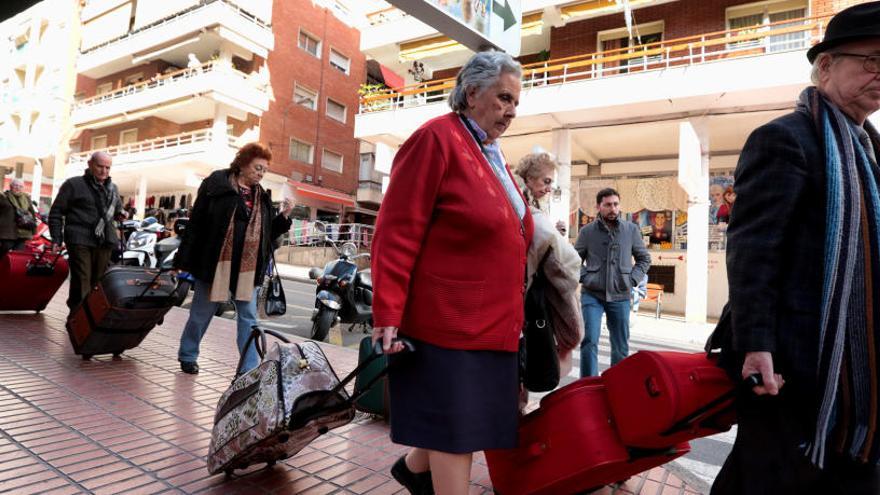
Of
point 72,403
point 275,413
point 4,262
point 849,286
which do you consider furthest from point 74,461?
point 4,262

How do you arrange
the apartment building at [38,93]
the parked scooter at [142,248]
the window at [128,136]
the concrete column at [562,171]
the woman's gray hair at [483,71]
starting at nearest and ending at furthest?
the woman's gray hair at [483,71], the parked scooter at [142,248], the concrete column at [562,171], the window at [128,136], the apartment building at [38,93]

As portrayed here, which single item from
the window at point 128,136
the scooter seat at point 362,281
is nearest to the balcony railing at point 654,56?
the scooter seat at point 362,281

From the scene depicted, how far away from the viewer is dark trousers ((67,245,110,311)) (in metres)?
5.66

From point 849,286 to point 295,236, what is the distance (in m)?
23.4

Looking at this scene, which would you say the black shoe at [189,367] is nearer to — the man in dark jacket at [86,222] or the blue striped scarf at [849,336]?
the man in dark jacket at [86,222]

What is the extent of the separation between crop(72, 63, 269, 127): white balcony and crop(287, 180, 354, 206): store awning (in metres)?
3.77

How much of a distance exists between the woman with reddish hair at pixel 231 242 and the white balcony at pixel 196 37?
21521 millimetres

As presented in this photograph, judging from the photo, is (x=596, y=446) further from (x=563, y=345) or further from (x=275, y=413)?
(x=275, y=413)

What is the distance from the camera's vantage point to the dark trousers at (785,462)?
1460mm

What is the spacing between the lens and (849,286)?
1.47 meters

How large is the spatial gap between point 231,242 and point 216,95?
2079 cm

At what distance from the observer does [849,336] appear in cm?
146

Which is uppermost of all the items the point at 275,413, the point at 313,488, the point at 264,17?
the point at 264,17

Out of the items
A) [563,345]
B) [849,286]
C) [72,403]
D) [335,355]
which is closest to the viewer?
[849,286]
